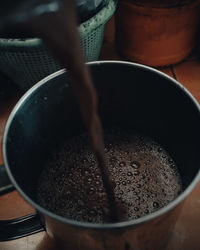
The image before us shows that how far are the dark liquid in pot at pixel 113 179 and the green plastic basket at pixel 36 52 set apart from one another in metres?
0.22

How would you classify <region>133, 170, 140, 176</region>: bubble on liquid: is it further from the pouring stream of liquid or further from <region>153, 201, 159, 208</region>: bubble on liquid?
the pouring stream of liquid

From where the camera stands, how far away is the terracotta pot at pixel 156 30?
81 centimetres

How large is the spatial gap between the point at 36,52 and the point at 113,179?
342 mm

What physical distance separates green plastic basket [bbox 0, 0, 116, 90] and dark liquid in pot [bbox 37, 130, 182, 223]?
0.22m

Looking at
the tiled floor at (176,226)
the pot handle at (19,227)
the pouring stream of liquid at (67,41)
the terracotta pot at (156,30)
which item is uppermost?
the pouring stream of liquid at (67,41)

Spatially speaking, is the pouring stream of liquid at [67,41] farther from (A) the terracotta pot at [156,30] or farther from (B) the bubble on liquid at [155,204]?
(A) the terracotta pot at [156,30]

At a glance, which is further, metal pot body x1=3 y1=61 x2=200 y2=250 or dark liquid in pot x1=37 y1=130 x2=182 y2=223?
dark liquid in pot x1=37 y1=130 x2=182 y2=223

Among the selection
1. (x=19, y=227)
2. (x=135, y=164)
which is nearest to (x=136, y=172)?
(x=135, y=164)

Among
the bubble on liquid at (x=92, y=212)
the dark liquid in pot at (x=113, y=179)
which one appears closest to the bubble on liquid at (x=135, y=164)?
the dark liquid in pot at (x=113, y=179)

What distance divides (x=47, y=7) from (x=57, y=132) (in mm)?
363

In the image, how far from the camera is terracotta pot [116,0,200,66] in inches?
31.8

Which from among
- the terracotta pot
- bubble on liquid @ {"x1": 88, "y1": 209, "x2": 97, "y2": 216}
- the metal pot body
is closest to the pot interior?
the metal pot body

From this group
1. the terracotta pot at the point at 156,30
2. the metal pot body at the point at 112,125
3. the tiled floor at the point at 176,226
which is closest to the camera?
the metal pot body at the point at 112,125

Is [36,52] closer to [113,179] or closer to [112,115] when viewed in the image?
[112,115]
